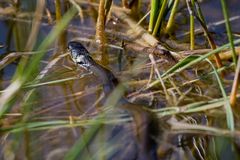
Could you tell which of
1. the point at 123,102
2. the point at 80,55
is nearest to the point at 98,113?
the point at 123,102

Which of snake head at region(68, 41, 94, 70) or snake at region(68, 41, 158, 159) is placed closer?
snake at region(68, 41, 158, 159)

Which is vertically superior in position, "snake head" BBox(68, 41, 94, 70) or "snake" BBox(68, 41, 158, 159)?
"snake head" BBox(68, 41, 94, 70)

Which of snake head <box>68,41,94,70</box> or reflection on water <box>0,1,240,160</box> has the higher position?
snake head <box>68,41,94,70</box>

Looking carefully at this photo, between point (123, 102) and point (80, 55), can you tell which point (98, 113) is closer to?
point (123, 102)

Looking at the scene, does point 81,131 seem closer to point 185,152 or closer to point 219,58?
point 185,152

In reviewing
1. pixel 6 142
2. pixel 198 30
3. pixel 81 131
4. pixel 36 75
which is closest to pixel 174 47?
pixel 198 30
